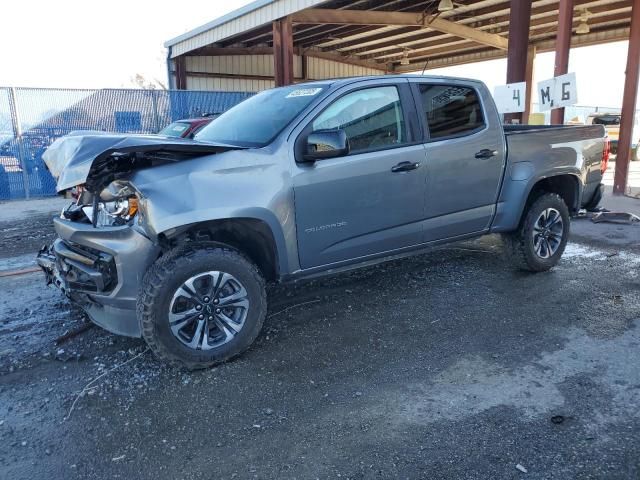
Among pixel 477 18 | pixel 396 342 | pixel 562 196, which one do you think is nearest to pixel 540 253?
pixel 562 196

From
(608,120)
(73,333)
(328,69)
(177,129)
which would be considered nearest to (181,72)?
(328,69)

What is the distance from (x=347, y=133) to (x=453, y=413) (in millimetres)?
2144

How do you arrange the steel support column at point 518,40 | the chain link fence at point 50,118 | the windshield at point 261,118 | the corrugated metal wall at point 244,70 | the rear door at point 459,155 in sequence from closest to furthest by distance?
the windshield at point 261,118 → the rear door at point 459,155 → the steel support column at point 518,40 → the chain link fence at point 50,118 → the corrugated metal wall at point 244,70

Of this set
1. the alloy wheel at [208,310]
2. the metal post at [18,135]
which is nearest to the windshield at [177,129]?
the metal post at [18,135]

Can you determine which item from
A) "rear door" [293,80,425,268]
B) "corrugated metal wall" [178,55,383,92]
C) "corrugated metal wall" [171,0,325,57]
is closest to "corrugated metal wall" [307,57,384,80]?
"corrugated metal wall" [178,55,383,92]

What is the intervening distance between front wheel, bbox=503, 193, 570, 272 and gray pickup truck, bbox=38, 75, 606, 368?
0.20 meters

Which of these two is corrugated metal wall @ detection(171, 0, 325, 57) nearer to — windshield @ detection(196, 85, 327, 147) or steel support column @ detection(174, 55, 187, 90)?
steel support column @ detection(174, 55, 187, 90)

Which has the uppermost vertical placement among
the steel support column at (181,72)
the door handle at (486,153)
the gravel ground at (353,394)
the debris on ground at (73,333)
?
the steel support column at (181,72)

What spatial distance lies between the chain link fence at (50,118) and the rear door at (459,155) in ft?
33.1

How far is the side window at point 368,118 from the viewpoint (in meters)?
3.85

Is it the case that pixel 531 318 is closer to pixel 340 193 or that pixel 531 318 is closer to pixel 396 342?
pixel 396 342

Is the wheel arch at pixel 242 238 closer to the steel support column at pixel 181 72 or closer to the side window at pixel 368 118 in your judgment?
the side window at pixel 368 118

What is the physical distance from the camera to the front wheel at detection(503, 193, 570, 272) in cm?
508

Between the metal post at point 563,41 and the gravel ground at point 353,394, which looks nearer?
the gravel ground at point 353,394
